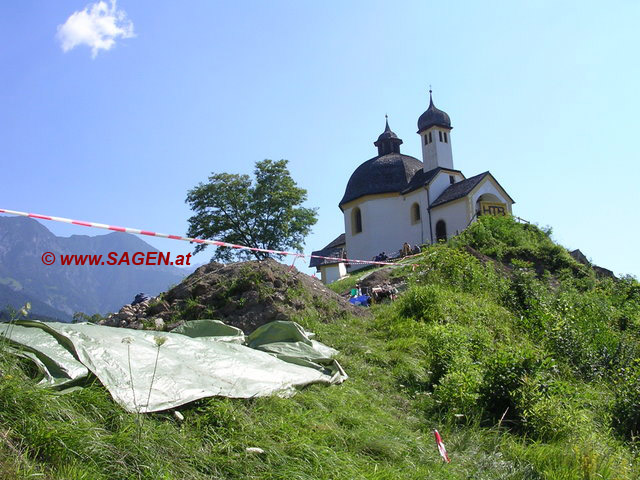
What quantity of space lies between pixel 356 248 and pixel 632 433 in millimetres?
28649

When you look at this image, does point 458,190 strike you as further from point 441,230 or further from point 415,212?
point 415,212

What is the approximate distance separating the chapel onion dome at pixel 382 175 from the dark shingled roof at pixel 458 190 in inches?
113

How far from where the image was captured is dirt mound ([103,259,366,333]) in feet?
28.9

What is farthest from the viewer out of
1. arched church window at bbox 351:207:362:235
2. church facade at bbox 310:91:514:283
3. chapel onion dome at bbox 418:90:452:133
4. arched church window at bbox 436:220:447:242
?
arched church window at bbox 351:207:362:235

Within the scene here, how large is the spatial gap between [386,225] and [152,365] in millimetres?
29349

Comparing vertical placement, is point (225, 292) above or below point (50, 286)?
below

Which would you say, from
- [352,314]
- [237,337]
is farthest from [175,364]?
[352,314]

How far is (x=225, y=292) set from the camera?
9.39 m

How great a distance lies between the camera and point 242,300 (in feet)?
29.4

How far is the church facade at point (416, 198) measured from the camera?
98.3 ft

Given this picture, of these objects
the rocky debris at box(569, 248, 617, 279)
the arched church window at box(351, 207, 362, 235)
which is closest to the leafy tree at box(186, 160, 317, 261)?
the arched church window at box(351, 207, 362, 235)

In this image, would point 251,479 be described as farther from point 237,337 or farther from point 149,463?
point 237,337

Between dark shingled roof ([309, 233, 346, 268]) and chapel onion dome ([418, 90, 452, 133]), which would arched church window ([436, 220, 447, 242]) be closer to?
chapel onion dome ([418, 90, 452, 133])

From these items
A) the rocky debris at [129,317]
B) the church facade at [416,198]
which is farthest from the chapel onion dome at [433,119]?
the rocky debris at [129,317]
